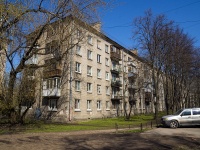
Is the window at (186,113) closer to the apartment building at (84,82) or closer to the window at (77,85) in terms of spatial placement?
the apartment building at (84,82)

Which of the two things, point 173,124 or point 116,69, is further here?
point 116,69

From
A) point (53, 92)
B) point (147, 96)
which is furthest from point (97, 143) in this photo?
point (147, 96)

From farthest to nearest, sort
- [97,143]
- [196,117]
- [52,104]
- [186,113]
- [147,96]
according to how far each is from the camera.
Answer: [147,96] < [52,104] < [186,113] < [196,117] < [97,143]

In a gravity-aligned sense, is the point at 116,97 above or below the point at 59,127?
above

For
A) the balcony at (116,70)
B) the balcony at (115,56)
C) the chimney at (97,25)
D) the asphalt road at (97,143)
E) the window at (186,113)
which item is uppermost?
the balcony at (115,56)

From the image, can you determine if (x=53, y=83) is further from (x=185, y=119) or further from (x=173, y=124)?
(x=185, y=119)

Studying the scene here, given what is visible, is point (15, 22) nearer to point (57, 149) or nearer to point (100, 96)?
point (57, 149)

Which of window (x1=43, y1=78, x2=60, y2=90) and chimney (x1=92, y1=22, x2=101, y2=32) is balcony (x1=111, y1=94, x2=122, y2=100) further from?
chimney (x1=92, y1=22, x2=101, y2=32)

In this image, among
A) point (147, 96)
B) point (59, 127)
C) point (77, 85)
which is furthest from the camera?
point (147, 96)

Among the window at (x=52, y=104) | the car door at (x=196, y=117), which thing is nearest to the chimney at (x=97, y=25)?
the car door at (x=196, y=117)

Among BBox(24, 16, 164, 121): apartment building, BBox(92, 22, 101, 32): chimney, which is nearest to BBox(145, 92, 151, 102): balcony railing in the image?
BBox(24, 16, 164, 121): apartment building

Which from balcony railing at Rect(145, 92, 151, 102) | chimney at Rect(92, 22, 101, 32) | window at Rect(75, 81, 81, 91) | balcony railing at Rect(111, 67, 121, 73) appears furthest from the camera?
balcony railing at Rect(145, 92, 151, 102)

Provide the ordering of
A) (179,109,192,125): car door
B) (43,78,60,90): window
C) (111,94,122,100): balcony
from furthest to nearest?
(111,94,122,100): balcony
(43,78,60,90): window
(179,109,192,125): car door

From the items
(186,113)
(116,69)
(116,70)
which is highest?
(116,69)
